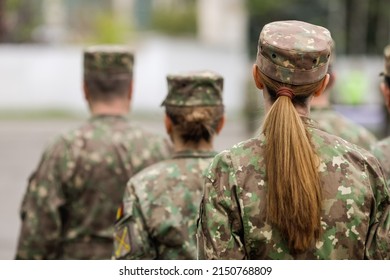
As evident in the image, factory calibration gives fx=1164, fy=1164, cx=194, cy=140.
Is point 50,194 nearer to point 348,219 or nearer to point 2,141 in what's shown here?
point 348,219

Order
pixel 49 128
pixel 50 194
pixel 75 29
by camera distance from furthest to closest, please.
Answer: pixel 75 29 → pixel 49 128 → pixel 50 194

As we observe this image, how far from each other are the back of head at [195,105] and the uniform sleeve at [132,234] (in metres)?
0.37

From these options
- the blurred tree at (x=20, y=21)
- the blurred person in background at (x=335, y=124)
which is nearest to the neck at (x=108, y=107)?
the blurred person in background at (x=335, y=124)

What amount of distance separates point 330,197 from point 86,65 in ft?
9.33

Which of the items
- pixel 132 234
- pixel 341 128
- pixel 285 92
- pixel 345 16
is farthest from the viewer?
pixel 345 16

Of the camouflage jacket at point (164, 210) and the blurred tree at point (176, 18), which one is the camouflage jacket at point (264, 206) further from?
the blurred tree at point (176, 18)

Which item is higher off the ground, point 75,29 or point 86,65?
point 86,65

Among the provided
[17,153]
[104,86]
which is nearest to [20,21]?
[17,153]

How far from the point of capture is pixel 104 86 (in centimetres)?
620

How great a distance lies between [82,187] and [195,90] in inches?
41.4

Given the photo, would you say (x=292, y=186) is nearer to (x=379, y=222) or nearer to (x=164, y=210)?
(x=379, y=222)

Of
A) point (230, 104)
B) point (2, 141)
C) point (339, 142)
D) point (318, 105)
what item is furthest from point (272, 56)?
point (230, 104)

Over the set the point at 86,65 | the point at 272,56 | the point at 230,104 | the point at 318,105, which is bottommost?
the point at 230,104
